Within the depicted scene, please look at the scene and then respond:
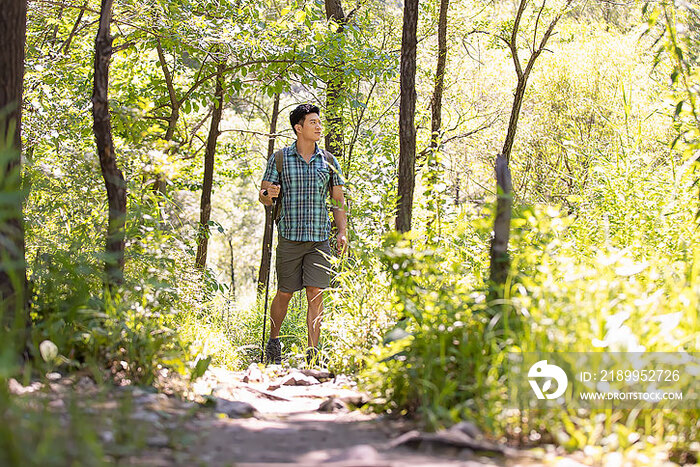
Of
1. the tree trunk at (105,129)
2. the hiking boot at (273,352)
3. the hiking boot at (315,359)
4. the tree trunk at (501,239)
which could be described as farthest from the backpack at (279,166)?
the tree trunk at (501,239)

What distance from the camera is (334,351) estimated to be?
233 inches

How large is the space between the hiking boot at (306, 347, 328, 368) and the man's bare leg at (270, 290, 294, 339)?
0.38 metres

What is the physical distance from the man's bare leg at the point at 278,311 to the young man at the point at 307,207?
0.17 m

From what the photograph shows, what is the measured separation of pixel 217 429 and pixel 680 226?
4.31m

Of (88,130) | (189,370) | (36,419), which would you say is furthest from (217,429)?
(88,130)

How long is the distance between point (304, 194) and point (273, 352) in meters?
1.62

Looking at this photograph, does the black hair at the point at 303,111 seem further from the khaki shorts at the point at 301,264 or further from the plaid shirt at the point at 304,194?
the khaki shorts at the point at 301,264

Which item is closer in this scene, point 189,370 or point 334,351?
point 189,370

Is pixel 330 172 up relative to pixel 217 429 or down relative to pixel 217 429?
up

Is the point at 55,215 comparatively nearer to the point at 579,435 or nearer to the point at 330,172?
the point at 330,172

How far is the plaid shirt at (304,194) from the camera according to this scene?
652cm

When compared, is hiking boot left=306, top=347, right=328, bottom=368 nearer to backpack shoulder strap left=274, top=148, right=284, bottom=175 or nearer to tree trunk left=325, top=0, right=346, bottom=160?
backpack shoulder strap left=274, top=148, right=284, bottom=175

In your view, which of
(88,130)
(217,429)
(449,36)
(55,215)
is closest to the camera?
(217,429)

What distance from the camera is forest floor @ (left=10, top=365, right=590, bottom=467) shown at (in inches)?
105
